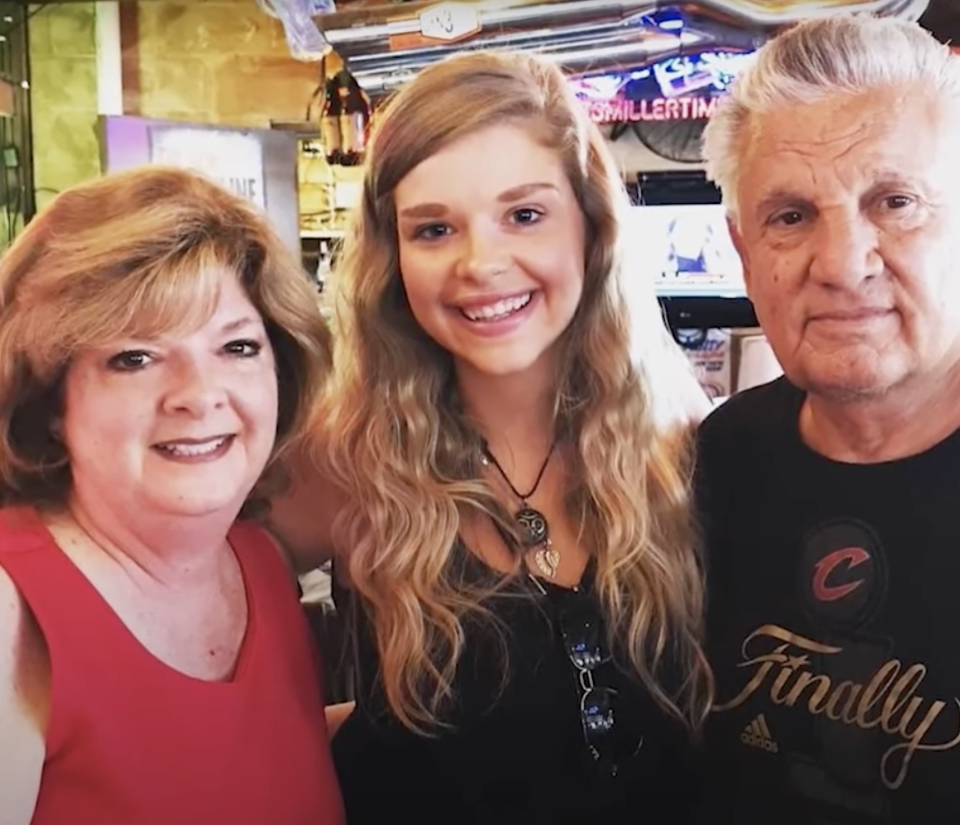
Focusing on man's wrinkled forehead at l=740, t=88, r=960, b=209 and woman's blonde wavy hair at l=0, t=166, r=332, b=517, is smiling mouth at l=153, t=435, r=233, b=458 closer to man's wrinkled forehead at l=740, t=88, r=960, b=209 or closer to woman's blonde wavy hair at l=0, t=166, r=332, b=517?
woman's blonde wavy hair at l=0, t=166, r=332, b=517

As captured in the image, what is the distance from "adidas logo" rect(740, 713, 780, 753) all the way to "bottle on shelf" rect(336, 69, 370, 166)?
3363mm

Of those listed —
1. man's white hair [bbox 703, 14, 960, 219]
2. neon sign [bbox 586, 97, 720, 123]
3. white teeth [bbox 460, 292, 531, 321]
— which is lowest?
white teeth [bbox 460, 292, 531, 321]

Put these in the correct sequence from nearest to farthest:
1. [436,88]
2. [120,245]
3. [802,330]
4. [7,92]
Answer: [120,245]
[802,330]
[436,88]
[7,92]

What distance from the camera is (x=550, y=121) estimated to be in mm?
1471

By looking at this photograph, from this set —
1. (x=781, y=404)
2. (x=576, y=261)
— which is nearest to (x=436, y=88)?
(x=576, y=261)

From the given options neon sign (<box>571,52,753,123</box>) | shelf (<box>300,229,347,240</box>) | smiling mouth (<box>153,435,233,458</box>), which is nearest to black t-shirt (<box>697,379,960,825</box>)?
smiling mouth (<box>153,435,233,458</box>)

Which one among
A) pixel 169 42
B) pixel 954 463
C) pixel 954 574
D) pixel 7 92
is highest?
pixel 169 42

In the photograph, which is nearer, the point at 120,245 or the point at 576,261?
the point at 120,245

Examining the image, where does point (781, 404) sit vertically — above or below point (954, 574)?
above

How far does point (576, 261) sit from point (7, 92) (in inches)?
150

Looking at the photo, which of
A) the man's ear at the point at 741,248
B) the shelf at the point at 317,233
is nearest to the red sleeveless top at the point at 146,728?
the man's ear at the point at 741,248

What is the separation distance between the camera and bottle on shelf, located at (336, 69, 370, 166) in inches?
170

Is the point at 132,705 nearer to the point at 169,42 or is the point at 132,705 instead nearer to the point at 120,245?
the point at 120,245

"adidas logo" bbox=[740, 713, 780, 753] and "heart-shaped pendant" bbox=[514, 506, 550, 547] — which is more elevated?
"heart-shaped pendant" bbox=[514, 506, 550, 547]
